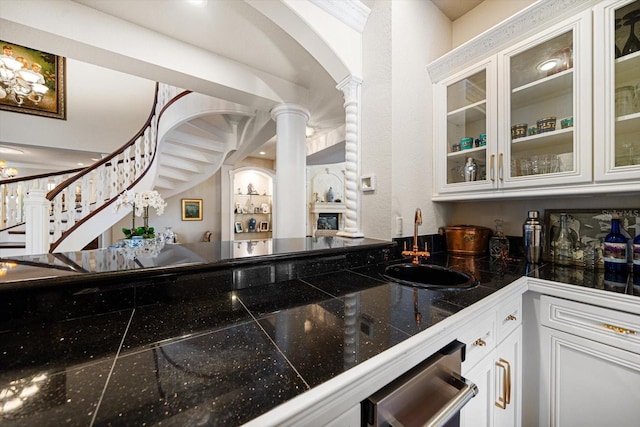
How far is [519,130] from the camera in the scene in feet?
4.59

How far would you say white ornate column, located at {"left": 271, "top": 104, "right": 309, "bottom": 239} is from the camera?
239cm

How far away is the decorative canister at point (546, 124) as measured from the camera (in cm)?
130

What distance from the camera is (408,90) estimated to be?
160 cm

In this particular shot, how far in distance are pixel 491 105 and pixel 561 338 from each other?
1.25 metres

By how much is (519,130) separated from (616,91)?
36 cm

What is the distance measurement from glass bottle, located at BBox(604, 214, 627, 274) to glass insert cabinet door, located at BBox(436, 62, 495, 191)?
56 cm

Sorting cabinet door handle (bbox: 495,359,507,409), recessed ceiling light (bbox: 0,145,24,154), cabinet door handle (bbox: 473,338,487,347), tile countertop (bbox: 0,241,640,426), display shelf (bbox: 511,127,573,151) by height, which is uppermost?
recessed ceiling light (bbox: 0,145,24,154)

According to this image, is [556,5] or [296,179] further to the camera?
[296,179]

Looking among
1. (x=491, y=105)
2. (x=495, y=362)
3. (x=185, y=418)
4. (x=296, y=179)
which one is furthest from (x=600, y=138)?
(x=296, y=179)

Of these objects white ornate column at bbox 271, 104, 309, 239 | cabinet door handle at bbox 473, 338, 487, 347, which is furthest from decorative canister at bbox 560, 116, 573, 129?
white ornate column at bbox 271, 104, 309, 239

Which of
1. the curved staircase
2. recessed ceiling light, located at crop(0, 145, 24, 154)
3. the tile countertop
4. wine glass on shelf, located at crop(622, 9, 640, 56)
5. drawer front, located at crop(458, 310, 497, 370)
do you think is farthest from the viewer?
recessed ceiling light, located at crop(0, 145, 24, 154)

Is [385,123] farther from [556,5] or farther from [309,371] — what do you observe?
[309,371]

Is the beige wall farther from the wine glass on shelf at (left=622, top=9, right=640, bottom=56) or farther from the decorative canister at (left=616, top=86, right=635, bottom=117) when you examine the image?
the decorative canister at (left=616, top=86, right=635, bottom=117)

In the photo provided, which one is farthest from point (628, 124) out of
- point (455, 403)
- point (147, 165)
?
point (147, 165)
